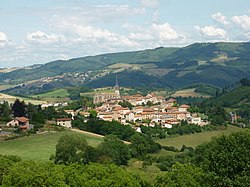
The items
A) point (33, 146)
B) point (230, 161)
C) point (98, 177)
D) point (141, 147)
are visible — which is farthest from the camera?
point (141, 147)

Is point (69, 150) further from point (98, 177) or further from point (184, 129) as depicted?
point (184, 129)

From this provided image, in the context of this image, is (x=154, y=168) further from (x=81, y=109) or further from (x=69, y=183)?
(x=81, y=109)

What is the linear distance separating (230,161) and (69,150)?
94.5 ft

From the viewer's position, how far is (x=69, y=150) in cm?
5650

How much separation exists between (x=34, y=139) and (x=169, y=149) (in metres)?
25.2

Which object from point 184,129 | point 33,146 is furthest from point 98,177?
point 184,129

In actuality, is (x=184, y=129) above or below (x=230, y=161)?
below

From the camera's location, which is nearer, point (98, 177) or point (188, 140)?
point (98, 177)

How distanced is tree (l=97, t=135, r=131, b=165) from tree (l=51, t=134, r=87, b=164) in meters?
3.20

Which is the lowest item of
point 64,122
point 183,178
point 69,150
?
point 64,122

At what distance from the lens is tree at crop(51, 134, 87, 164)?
56.2m

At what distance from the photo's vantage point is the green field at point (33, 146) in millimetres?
63688

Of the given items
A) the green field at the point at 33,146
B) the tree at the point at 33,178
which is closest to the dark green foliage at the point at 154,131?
the green field at the point at 33,146

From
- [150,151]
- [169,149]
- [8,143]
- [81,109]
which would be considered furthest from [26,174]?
[81,109]
